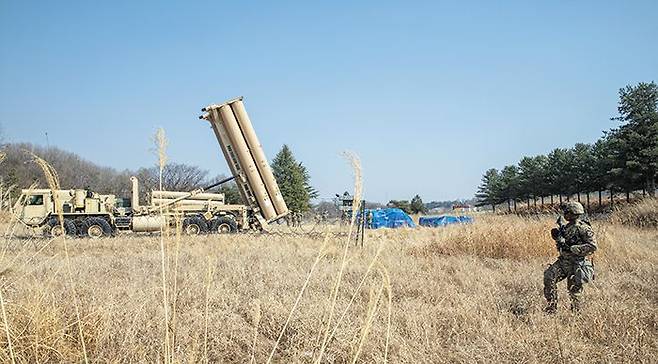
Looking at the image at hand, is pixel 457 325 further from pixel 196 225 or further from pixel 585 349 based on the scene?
pixel 196 225

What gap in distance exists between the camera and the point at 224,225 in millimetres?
16734

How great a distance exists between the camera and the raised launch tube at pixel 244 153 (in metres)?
15.0

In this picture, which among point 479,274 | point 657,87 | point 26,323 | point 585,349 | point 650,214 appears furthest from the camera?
point 657,87

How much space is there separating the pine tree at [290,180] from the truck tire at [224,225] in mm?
22290

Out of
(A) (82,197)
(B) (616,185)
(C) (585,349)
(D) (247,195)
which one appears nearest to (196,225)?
(D) (247,195)

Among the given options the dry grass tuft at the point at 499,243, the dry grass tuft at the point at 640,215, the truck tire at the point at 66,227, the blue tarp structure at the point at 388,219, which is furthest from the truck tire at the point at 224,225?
the dry grass tuft at the point at 640,215

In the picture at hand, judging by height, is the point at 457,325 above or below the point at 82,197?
below

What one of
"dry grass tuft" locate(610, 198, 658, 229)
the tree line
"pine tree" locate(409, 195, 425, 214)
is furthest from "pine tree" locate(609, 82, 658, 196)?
"pine tree" locate(409, 195, 425, 214)

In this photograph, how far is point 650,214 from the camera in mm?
14664

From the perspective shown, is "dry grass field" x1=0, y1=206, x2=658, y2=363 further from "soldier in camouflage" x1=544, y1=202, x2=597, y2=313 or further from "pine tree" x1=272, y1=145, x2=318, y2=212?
"pine tree" x1=272, y1=145, x2=318, y2=212

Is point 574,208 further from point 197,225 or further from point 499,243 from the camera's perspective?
point 197,225

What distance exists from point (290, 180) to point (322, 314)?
37.9m

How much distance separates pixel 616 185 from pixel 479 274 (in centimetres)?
2860

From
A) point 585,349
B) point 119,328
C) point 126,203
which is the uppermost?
point 126,203
